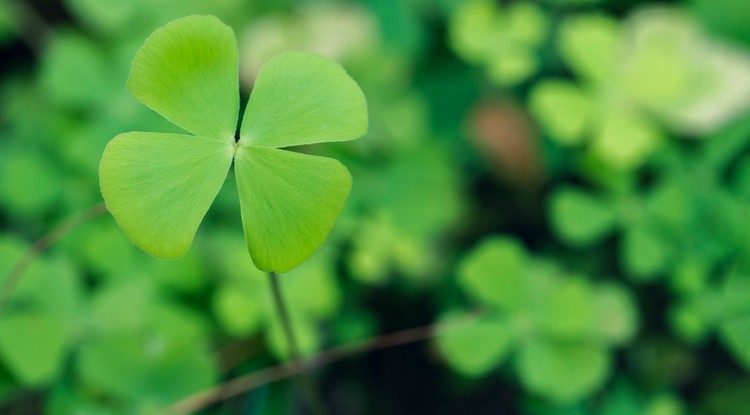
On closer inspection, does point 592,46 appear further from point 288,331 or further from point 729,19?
point 288,331

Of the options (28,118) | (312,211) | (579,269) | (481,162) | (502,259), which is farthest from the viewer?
(28,118)

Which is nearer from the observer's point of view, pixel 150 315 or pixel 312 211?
pixel 312 211

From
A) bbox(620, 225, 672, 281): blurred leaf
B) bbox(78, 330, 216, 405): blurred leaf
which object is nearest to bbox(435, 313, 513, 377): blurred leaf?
bbox(620, 225, 672, 281): blurred leaf

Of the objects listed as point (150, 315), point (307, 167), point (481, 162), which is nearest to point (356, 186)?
point (481, 162)

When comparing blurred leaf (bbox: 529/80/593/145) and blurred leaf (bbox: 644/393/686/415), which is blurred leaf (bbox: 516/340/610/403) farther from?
blurred leaf (bbox: 529/80/593/145)

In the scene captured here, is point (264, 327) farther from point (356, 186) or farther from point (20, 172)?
point (20, 172)

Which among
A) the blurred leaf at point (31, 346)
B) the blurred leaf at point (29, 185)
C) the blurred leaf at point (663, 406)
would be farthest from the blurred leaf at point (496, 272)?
the blurred leaf at point (29, 185)
